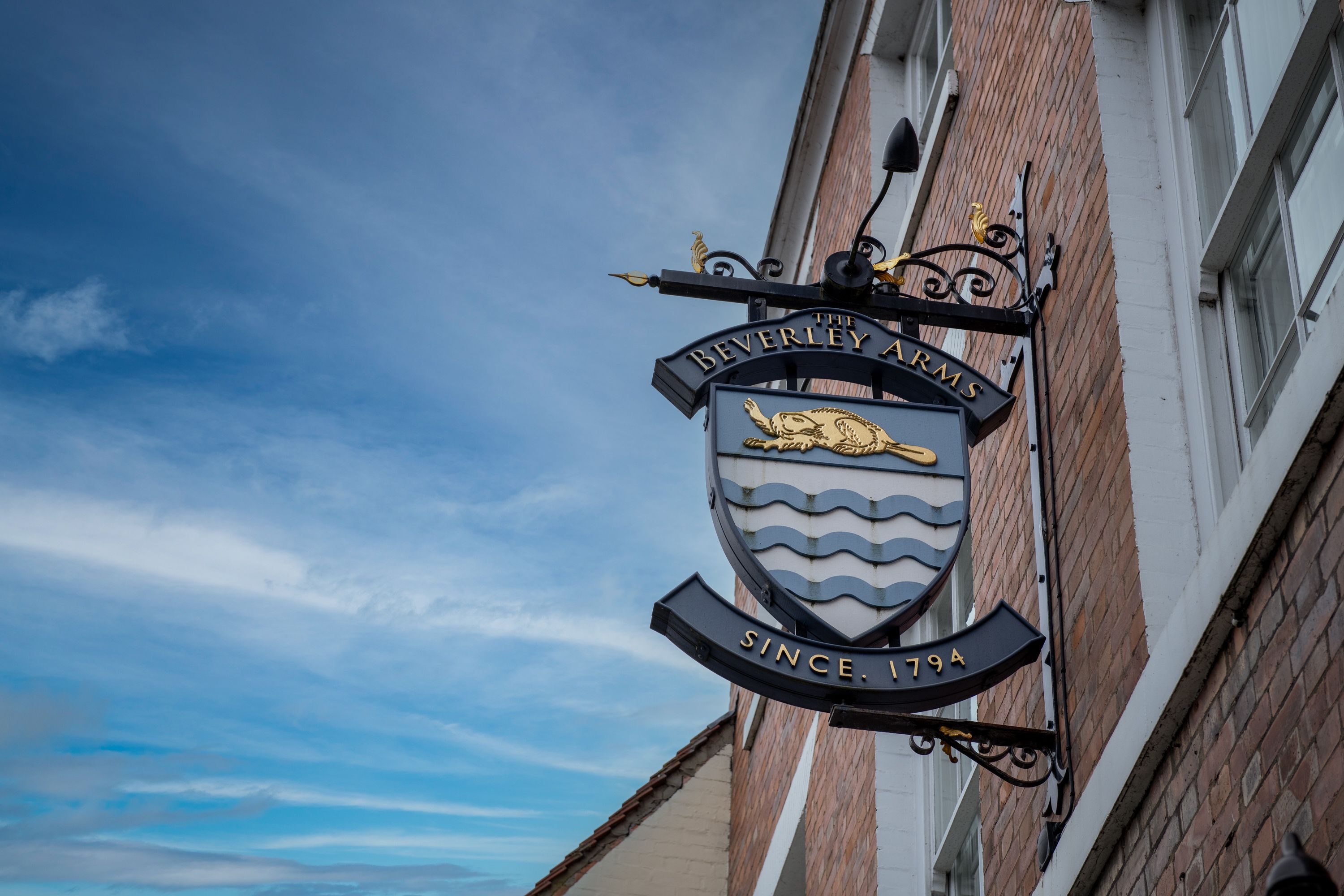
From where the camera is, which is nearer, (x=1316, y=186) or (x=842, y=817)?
(x=1316, y=186)

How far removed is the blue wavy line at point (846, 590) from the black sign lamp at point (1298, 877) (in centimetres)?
245

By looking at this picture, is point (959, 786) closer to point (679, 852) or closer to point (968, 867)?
point (968, 867)

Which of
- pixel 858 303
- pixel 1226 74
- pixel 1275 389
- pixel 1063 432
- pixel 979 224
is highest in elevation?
pixel 979 224

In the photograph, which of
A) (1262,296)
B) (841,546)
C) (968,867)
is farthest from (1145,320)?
(968,867)

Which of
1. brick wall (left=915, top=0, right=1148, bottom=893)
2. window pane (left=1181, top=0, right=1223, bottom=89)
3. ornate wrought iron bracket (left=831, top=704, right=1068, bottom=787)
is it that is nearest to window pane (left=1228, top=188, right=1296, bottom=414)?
brick wall (left=915, top=0, right=1148, bottom=893)

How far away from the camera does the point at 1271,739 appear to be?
3.19 m

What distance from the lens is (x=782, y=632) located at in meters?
4.29

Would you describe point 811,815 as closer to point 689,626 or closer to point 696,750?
point 696,750

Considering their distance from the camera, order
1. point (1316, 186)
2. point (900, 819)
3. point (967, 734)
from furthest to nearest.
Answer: point (900, 819) → point (967, 734) → point (1316, 186)

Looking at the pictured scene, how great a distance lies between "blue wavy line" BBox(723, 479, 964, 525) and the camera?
455 cm

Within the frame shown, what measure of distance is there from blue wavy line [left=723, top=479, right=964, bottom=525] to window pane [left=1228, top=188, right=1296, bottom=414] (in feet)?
3.04

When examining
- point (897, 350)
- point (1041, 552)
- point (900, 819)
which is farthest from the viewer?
point (900, 819)

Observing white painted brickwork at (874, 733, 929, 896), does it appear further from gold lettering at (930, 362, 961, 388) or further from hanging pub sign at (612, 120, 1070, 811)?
gold lettering at (930, 362, 961, 388)

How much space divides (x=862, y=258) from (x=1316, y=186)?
185 centimetres
